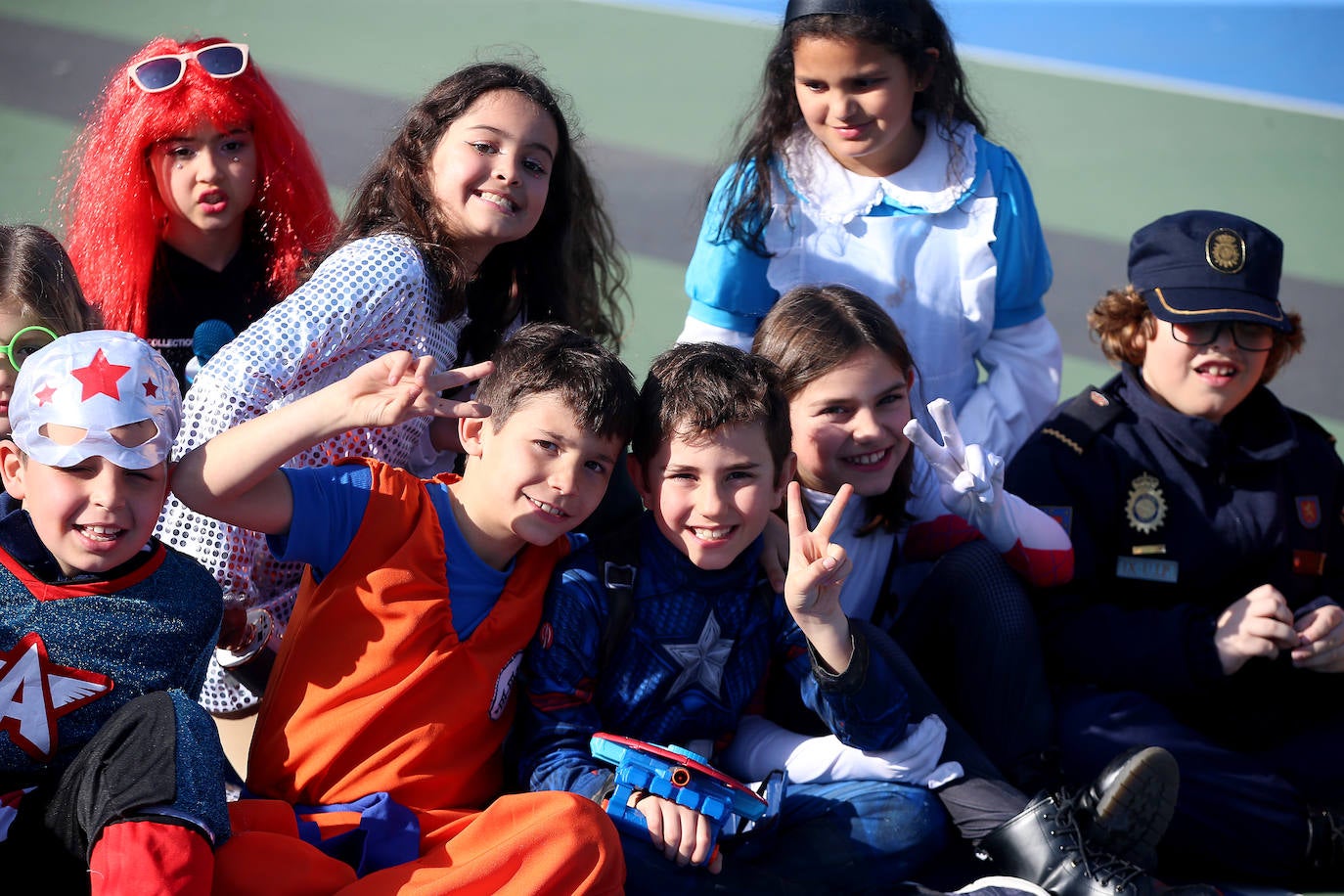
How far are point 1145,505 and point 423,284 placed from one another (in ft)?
4.49

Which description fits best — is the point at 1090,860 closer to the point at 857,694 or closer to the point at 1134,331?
the point at 857,694

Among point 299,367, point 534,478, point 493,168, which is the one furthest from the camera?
point 493,168

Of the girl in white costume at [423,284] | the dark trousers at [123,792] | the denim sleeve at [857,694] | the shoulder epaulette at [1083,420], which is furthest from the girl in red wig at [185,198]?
the shoulder epaulette at [1083,420]

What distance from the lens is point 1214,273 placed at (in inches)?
101

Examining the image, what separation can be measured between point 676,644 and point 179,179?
4.77 ft

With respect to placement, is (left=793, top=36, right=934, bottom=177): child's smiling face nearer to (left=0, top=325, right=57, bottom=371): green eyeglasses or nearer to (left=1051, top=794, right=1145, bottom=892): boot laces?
(left=1051, top=794, right=1145, bottom=892): boot laces

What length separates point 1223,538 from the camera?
8.29ft

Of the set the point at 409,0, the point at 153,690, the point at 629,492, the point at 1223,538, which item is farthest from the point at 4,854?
the point at 409,0

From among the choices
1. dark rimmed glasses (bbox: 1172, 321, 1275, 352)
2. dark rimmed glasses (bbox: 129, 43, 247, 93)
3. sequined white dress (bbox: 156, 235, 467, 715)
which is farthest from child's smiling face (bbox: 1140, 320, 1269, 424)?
dark rimmed glasses (bbox: 129, 43, 247, 93)

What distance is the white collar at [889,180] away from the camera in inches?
111

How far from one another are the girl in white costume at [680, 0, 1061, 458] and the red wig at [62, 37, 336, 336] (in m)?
0.85

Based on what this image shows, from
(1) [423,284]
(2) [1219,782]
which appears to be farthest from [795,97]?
(2) [1219,782]

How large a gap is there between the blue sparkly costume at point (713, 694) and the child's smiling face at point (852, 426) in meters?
0.24

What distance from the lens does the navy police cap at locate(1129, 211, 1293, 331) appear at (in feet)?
8.34
